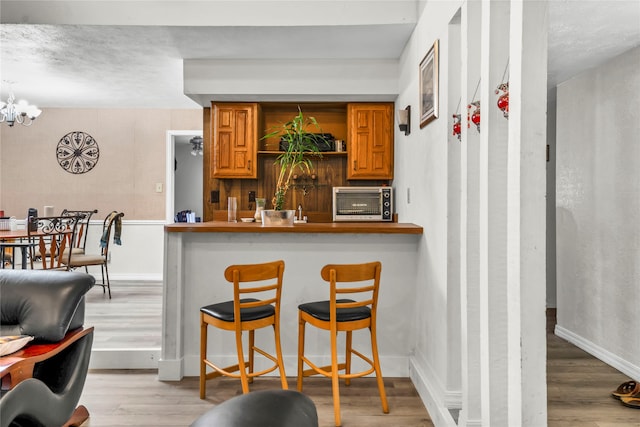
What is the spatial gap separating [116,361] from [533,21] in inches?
121

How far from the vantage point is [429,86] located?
2.68 meters

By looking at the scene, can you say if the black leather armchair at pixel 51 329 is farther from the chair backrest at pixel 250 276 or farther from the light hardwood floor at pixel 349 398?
the chair backrest at pixel 250 276

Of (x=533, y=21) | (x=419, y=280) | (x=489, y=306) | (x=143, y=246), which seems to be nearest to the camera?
(x=533, y=21)

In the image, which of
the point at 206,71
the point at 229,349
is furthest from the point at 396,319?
the point at 206,71

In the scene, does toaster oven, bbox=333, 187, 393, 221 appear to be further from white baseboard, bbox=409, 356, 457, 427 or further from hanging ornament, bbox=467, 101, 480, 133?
hanging ornament, bbox=467, 101, 480, 133

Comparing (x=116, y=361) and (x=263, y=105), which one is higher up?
(x=263, y=105)

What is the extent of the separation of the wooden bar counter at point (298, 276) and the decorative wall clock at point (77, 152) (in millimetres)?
4399

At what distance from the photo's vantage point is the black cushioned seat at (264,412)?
62cm

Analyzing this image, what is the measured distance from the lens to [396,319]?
2936mm

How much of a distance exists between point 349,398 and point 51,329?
1.61 meters

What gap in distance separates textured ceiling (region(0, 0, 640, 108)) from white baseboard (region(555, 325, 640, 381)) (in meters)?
2.28

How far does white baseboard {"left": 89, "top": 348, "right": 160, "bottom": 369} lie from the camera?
9.81ft

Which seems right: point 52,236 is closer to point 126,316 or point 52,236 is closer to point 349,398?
point 126,316

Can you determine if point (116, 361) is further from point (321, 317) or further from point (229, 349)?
point (321, 317)
